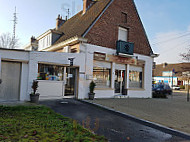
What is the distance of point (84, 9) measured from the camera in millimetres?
16000

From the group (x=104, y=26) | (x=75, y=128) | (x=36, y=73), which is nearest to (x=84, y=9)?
(x=104, y=26)

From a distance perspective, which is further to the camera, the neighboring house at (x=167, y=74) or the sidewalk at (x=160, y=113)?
the neighboring house at (x=167, y=74)

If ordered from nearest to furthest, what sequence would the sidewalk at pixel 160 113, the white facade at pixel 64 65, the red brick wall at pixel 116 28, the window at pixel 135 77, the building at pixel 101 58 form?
the sidewalk at pixel 160 113, the white facade at pixel 64 65, the building at pixel 101 58, the red brick wall at pixel 116 28, the window at pixel 135 77

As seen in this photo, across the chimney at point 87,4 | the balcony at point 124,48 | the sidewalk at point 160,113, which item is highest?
the chimney at point 87,4

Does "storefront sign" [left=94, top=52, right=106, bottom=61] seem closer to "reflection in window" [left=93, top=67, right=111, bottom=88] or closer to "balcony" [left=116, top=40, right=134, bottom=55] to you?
"reflection in window" [left=93, top=67, right=111, bottom=88]

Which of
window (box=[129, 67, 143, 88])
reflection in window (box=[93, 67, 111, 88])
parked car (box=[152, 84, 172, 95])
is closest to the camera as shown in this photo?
reflection in window (box=[93, 67, 111, 88])

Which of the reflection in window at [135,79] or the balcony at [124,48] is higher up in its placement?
the balcony at [124,48]

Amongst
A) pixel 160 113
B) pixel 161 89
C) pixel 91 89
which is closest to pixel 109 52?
pixel 91 89

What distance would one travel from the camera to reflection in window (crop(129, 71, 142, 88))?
1458 cm

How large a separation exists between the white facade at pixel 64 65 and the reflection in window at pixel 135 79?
0.46 m

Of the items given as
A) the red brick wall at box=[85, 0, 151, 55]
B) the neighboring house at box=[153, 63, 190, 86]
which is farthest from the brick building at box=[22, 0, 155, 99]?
the neighboring house at box=[153, 63, 190, 86]

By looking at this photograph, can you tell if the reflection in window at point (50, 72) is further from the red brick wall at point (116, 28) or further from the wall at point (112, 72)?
the red brick wall at point (116, 28)

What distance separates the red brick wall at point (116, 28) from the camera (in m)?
12.2

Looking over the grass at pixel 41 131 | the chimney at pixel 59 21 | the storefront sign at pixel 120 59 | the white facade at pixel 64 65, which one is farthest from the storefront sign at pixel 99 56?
the chimney at pixel 59 21
